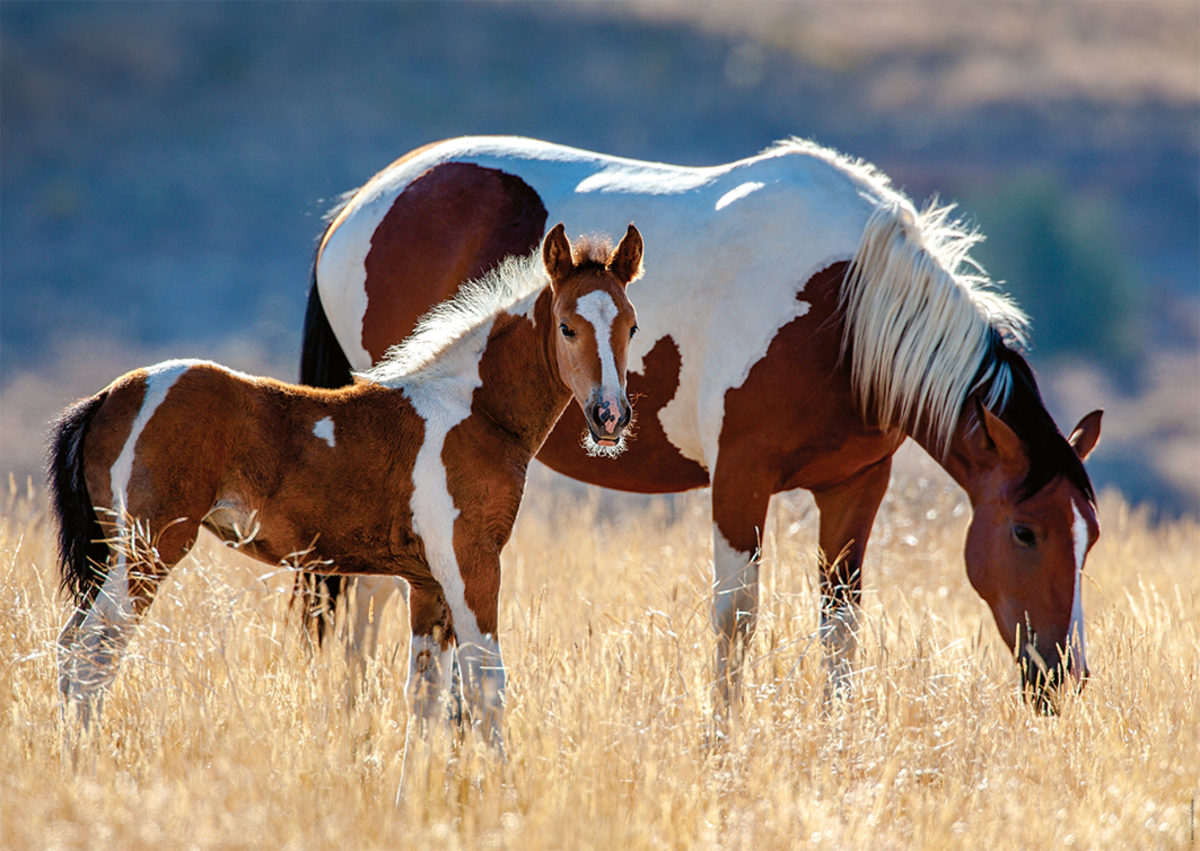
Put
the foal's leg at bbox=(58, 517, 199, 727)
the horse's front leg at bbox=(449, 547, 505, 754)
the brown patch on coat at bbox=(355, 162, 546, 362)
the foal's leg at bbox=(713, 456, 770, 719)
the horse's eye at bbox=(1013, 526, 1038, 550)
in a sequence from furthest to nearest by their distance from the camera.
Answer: the brown patch on coat at bbox=(355, 162, 546, 362)
the foal's leg at bbox=(713, 456, 770, 719)
the horse's eye at bbox=(1013, 526, 1038, 550)
the horse's front leg at bbox=(449, 547, 505, 754)
the foal's leg at bbox=(58, 517, 199, 727)

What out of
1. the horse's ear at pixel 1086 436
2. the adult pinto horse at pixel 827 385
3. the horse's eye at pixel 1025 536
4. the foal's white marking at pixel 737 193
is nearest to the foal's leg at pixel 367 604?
the adult pinto horse at pixel 827 385

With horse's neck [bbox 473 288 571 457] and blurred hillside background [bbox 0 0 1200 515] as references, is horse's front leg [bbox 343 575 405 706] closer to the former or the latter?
horse's neck [bbox 473 288 571 457]

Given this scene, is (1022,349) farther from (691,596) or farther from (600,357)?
(600,357)

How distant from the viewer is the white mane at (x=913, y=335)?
14.4 ft

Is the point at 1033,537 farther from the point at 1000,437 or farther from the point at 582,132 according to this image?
the point at 582,132

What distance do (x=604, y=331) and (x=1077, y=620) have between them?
2.08m

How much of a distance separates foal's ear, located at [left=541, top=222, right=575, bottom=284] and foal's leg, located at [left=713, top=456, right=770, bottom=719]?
4.13 ft

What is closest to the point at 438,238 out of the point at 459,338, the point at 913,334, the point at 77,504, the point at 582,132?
the point at 459,338

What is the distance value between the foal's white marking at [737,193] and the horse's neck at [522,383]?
4.79 feet

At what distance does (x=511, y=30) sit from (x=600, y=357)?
1196 inches

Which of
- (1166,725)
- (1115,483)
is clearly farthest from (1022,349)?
(1115,483)

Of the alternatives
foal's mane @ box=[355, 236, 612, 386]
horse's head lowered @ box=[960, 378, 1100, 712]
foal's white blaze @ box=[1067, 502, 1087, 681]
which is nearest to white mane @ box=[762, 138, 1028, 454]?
horse's head lowered @ box=[960, 378, 1100, 712]

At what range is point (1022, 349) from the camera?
4559 millimetres

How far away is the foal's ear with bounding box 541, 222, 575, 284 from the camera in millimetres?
3615
